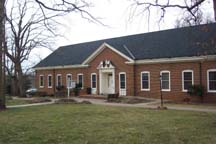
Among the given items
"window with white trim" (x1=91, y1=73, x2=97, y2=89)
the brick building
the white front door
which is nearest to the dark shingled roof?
the brick building

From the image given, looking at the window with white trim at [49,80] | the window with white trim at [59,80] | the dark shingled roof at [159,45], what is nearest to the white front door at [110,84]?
the dark shingled roof at [159,45]

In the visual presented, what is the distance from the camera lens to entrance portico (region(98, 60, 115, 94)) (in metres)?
36.9

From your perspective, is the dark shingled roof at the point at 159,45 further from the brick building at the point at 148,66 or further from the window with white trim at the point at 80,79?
the window with white trim at the point at 80,79

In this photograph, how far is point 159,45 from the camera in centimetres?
3350

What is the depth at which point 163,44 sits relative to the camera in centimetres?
3334

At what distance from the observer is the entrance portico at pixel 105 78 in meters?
36.9

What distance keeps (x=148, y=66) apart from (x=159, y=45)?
7.97 feet

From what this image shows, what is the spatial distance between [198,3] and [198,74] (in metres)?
15.4

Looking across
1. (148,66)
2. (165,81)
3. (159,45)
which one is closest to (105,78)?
(148,66)

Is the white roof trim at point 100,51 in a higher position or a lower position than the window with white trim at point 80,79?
higher

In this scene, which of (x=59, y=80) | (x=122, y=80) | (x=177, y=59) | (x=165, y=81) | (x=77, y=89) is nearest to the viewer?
(x=177, y=59)

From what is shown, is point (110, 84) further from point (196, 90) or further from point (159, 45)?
point (196, 90)

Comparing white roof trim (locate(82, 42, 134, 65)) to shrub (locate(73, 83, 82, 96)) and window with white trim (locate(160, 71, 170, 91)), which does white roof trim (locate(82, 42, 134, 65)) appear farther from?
window with white trim (locate(160, 71, 170, 91))

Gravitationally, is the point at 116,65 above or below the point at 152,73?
above
